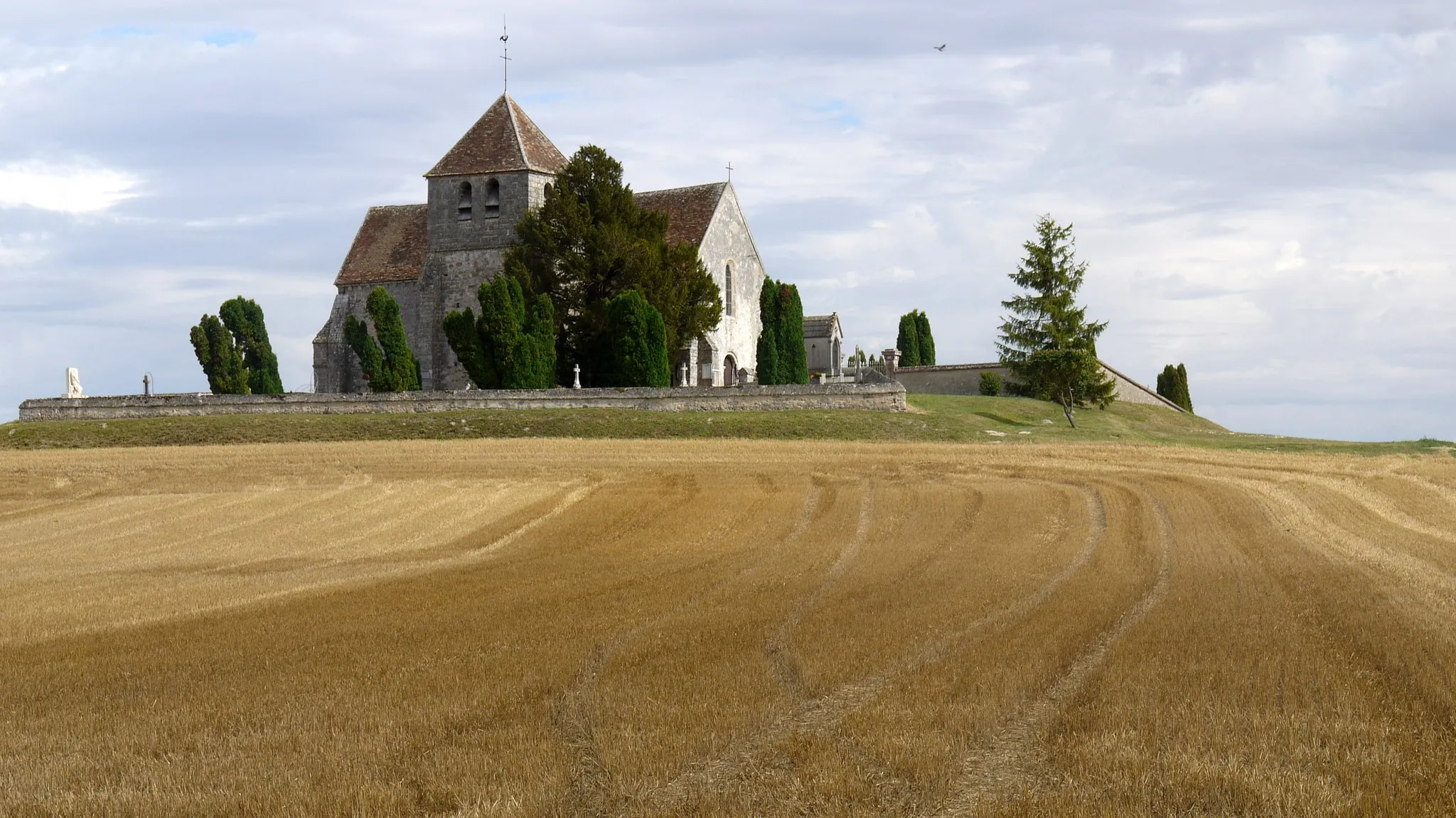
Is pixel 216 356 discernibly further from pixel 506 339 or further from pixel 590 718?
pixel 590 718

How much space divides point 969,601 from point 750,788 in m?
6.57

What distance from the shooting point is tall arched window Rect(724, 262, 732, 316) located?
5541cm

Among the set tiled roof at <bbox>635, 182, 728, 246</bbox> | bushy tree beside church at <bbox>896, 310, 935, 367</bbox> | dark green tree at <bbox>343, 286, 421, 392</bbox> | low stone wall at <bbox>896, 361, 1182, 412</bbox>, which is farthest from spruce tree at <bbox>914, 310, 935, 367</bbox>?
dark green tree at <bbox>343, 286, 421, 392</bbox>

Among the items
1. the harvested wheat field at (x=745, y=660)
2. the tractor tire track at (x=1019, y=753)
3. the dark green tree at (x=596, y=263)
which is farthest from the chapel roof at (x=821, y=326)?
the tractor tire track at (x=1019, y=753)

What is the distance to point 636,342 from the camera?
46.6 metres

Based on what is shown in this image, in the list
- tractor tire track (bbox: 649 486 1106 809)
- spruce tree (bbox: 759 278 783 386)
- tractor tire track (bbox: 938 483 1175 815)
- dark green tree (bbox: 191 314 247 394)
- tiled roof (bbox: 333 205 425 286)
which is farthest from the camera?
dark green tree (bbox: 191 314 247 394)

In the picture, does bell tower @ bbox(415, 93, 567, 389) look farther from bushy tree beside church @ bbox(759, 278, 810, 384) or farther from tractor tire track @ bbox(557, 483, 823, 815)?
tractor tire track @ bbox(557, 483, 823, 815)

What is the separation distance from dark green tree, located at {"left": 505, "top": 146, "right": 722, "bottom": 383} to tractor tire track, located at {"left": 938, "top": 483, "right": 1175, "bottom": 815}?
39.7 metres

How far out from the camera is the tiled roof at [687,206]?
53875 mm

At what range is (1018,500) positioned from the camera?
77.3ft

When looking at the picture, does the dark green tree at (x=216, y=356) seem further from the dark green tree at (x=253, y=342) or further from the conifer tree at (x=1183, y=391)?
the conifer tree at (x=1183, y=391)

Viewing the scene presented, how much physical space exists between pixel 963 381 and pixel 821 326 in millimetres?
11026

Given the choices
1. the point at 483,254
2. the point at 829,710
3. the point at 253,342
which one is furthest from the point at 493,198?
the point at 829,710

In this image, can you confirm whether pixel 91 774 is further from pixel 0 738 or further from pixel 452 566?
pixel 452 566
